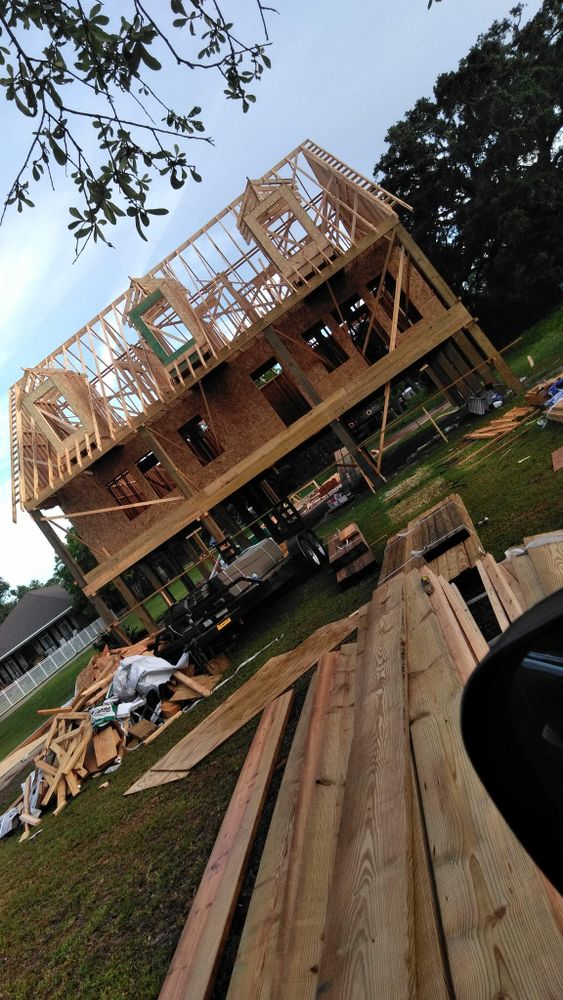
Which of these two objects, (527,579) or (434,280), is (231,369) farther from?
(527,579)

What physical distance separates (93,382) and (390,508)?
1216cm

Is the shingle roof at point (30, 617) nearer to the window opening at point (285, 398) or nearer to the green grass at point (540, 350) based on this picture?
the window opening at point (285, 398)

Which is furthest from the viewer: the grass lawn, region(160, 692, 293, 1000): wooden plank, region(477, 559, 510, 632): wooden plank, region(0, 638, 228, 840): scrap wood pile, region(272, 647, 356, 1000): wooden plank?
region(0, 638, 228, 840): scrap wood pile

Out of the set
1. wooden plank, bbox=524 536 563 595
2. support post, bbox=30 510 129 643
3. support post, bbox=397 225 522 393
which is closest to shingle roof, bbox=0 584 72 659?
support post, bbox=30 510 129 643

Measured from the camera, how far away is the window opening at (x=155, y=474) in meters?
24.9

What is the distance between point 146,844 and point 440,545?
4.52 meters

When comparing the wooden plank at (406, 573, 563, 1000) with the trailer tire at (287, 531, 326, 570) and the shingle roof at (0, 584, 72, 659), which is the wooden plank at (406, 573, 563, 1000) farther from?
the shingle roof at (0, 584, 72, 659)

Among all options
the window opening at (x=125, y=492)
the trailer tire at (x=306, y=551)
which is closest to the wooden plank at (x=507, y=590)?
the trailer tire at (x=306, y=551)

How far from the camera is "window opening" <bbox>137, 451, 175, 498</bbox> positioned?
2486 centimetres

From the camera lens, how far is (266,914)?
10.7ft

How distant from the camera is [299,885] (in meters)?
3.15

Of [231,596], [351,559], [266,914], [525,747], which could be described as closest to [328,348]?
[231,596]

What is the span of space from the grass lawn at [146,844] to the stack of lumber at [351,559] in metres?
0.36

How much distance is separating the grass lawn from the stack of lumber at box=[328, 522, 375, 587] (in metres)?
0.36
